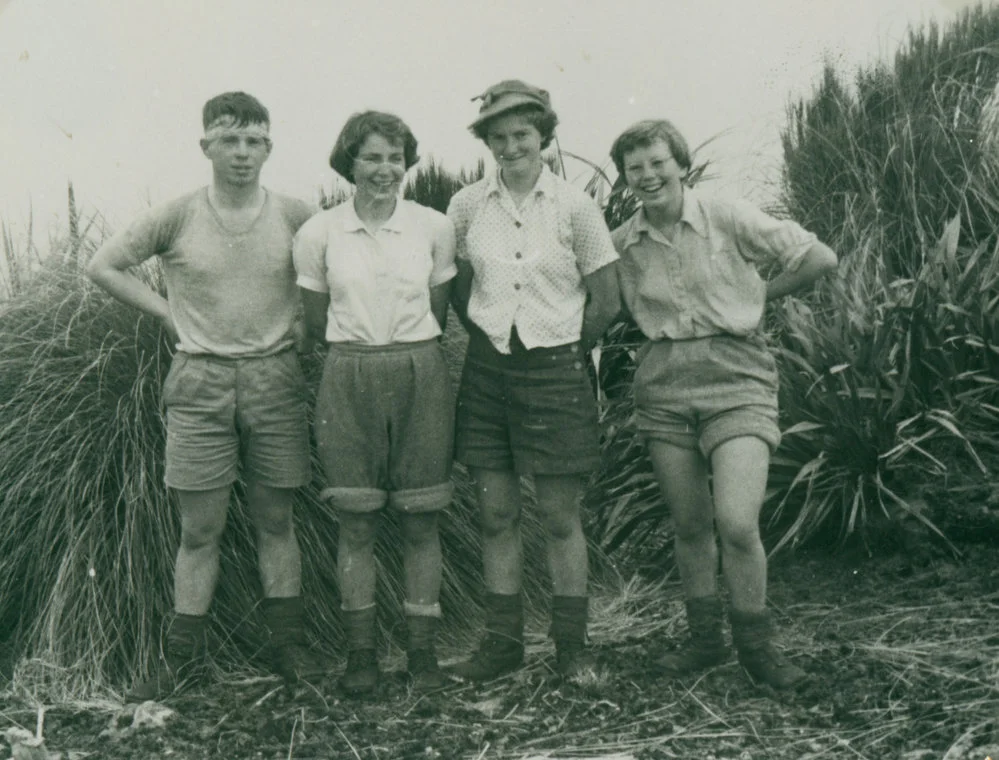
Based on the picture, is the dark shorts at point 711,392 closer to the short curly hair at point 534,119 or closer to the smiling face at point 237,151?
the short curly hair at point 534,119

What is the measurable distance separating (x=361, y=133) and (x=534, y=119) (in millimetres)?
552

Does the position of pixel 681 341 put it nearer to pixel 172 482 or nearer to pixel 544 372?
pixel 544 372

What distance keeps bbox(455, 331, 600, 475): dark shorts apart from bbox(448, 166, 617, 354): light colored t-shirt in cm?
7

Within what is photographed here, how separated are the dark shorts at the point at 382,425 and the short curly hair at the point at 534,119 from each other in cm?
70

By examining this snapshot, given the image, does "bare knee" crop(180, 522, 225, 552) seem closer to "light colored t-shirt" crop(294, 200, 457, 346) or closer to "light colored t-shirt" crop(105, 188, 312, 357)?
"light colored t-shirt" crop(105, 188, 312, 357)

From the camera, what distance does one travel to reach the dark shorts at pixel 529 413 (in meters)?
4.02

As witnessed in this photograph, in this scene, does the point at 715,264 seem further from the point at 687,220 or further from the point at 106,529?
the point at 106,529

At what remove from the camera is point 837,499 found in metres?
5.17

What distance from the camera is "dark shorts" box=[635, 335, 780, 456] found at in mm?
3898

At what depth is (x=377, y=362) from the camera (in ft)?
13.0

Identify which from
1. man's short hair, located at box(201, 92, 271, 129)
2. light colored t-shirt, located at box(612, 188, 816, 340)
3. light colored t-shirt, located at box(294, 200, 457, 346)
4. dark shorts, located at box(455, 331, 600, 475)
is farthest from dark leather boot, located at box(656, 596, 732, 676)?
man's short hair, located at box(201, 92, 271, 129)

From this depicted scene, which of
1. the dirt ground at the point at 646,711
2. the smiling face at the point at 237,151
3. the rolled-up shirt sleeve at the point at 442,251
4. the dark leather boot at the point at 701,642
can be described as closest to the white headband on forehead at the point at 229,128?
the smiling face at the point at 237,151

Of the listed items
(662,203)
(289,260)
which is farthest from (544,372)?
(289,260)

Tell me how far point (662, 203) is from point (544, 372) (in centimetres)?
65
